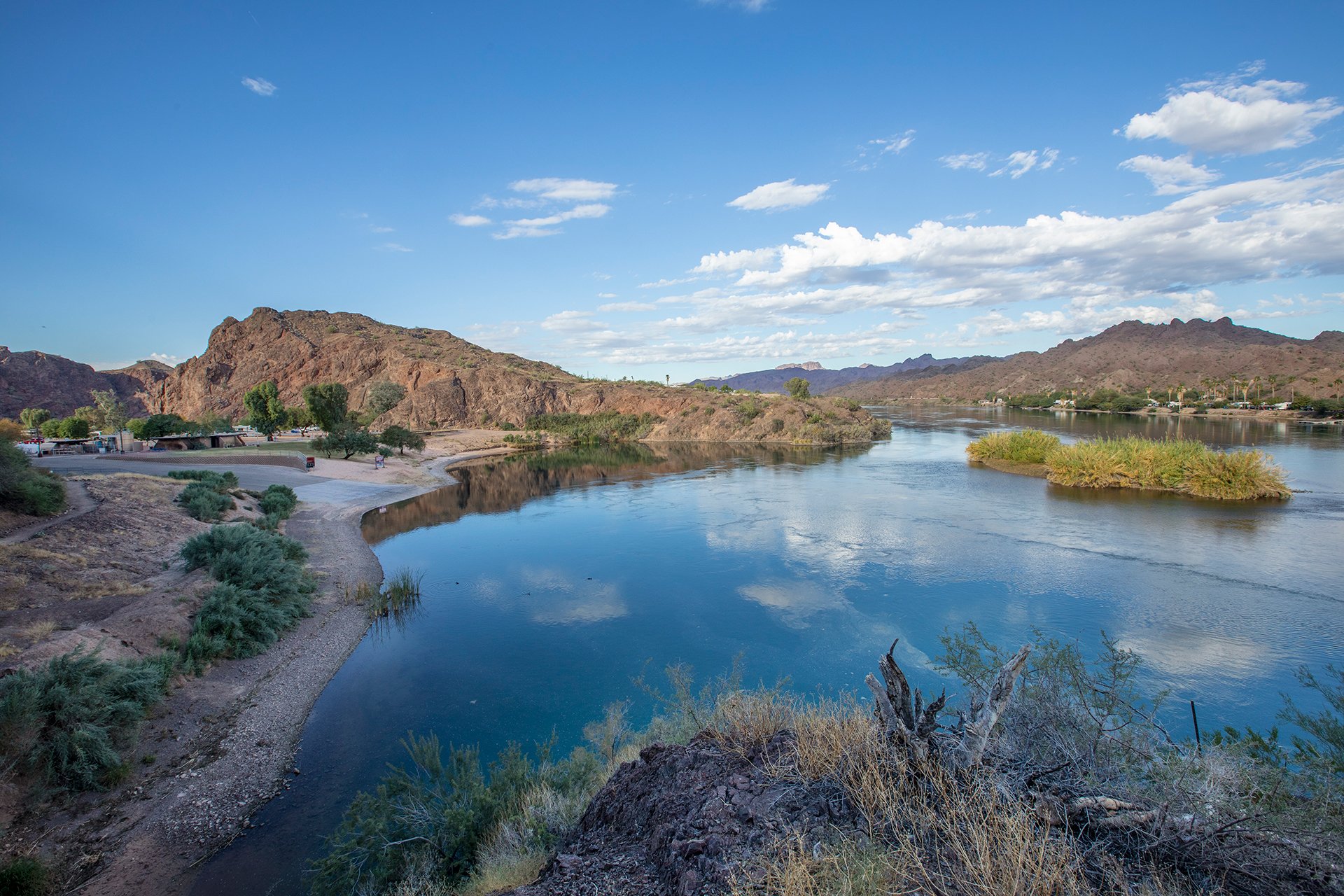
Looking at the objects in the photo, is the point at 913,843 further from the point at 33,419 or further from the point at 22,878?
the point at 33,419

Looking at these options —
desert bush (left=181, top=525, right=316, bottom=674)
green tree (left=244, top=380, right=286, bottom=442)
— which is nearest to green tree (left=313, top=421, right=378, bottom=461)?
green tree (left=244, top=380, right=286, bottom=442)

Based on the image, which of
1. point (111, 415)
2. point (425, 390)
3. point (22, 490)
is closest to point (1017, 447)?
point (22, 490)

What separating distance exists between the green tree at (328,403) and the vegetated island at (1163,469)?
133ft

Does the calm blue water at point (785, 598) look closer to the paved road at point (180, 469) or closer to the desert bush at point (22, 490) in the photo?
the paved road at point (180, 469)

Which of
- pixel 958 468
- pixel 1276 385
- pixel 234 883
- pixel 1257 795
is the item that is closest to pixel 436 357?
pixel 958 468

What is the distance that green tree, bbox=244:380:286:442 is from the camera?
44.3 m

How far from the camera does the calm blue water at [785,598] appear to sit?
9.48 m

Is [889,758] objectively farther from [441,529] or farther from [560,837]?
[441,529]

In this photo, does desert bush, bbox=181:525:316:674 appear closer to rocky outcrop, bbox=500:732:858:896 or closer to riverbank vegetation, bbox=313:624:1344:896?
riverbank vegetation, bbox=313:624:1344:896

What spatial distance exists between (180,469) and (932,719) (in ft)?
106

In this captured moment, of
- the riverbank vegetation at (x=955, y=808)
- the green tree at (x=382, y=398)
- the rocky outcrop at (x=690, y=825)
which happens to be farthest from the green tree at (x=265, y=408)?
the rocky outcrop at (x=690, y=825)

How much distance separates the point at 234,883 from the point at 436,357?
77.3 metres

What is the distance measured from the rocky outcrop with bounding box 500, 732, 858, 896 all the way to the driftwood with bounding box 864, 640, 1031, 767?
0.60 m

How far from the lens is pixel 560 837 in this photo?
A: 194 inches
